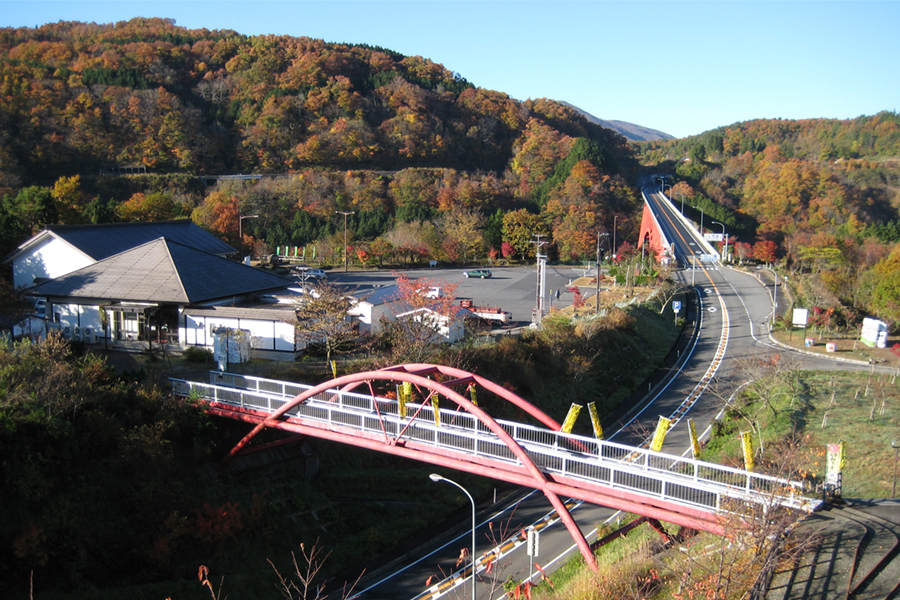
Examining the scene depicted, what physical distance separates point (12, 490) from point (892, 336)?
42.6m

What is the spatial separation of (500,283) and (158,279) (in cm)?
2835

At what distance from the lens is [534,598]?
41.6 feet

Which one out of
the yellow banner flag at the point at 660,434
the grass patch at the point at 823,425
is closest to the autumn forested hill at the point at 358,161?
the grass patch at the point at 823,425

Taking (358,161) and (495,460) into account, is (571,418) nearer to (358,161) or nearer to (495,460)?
(495,460)

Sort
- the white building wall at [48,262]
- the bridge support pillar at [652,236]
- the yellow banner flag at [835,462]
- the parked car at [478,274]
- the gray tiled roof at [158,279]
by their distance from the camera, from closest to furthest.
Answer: the yellow banner flag at [835,462] < the gray tiled roof at [158,279] < the white building wall at [48,262] < the parked car at [478,274] < the bridge support pillar at [652,236]

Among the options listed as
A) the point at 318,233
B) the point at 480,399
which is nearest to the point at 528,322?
the point at 480,399

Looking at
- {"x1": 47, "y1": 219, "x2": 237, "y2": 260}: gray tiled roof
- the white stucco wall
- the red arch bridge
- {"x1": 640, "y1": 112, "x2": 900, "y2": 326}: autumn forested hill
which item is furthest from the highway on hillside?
{"x1": 47, "y1": 219, "x2": 237, "y2": 260}: gray tiled roof

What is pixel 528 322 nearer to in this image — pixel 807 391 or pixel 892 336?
pixel 807 391

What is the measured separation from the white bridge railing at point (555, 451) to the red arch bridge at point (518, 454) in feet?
0.07

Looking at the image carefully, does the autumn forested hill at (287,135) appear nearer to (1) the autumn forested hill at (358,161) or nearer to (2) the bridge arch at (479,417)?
(1) the autumn forested hill at (358,161)

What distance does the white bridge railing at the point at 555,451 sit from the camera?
1019 cm

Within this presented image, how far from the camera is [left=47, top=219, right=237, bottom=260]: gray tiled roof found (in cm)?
3047

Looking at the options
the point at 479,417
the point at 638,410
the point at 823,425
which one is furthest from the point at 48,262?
the point at 823,425

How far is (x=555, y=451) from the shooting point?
11875 mm
